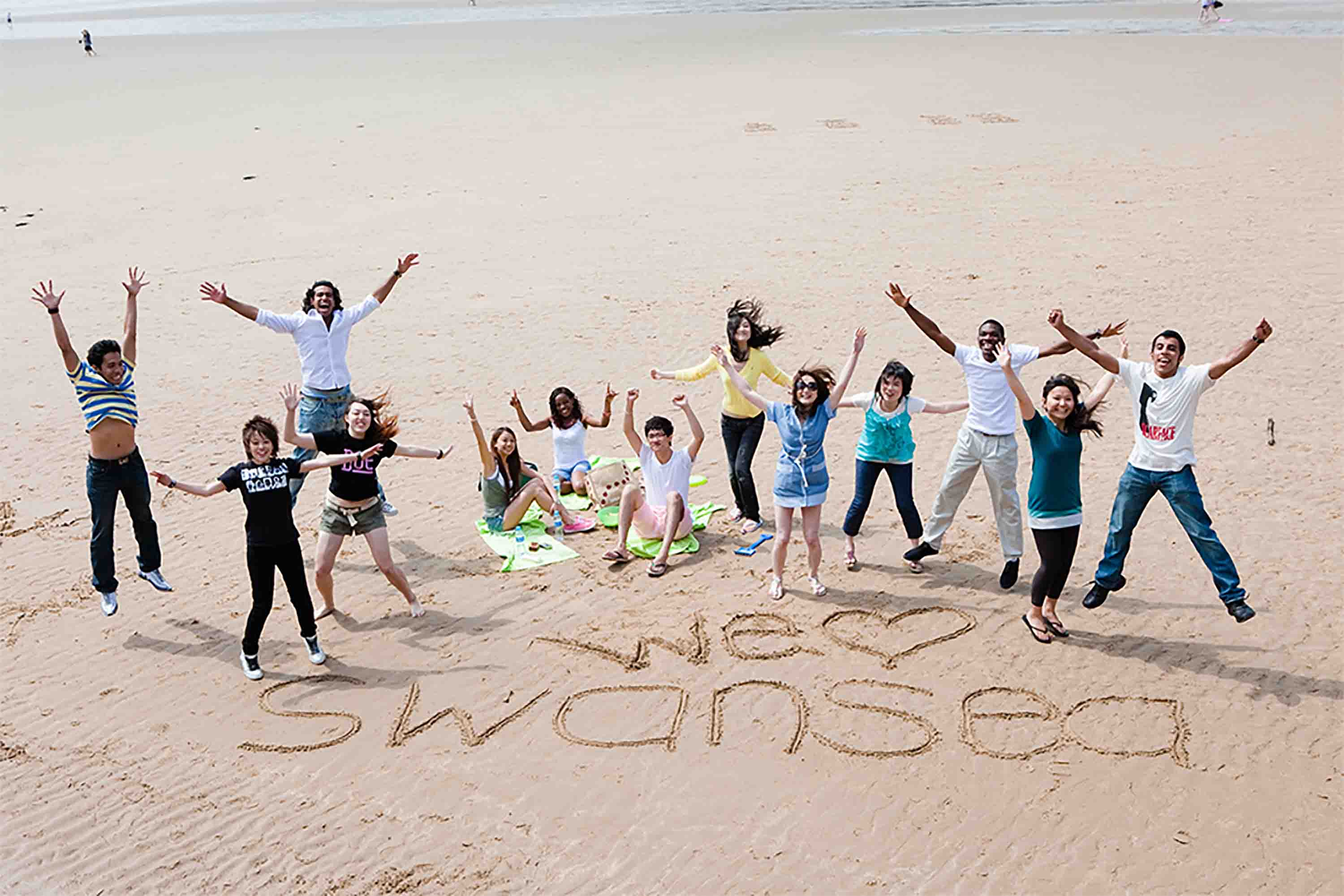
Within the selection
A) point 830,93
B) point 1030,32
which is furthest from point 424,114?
point 1030,32

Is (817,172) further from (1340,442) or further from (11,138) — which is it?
(11,138)

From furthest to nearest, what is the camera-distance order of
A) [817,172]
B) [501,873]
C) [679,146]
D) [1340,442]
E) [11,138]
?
[11,138] → [679,146] → [817,172] → [1340,442] → [501,873]

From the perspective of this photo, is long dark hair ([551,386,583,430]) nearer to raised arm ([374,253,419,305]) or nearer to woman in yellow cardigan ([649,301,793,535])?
woman in yellow cardigan ([649,301,793,535])

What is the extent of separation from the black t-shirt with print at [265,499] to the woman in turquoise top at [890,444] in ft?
13.8

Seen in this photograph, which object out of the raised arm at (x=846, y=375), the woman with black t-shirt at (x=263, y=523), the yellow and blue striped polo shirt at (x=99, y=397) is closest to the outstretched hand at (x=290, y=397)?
the woman with black t-shirt at (x=263, y=523)

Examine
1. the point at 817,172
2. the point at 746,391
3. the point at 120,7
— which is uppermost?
the point at 120,7

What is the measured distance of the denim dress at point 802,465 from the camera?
9242mm

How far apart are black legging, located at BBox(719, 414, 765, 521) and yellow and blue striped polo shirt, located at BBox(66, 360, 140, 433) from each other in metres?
4.80

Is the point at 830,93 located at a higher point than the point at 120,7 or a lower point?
lower

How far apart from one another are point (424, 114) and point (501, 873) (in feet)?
85.7

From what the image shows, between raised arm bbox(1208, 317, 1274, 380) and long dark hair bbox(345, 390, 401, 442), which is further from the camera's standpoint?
long dark hair bbox(345, 390, 401, 442)

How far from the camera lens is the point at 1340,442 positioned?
1184cm

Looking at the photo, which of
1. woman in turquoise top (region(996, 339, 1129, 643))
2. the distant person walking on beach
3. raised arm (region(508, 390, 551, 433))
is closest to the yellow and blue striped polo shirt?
the distant person walking on beach

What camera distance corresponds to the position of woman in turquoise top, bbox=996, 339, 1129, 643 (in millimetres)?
8367
